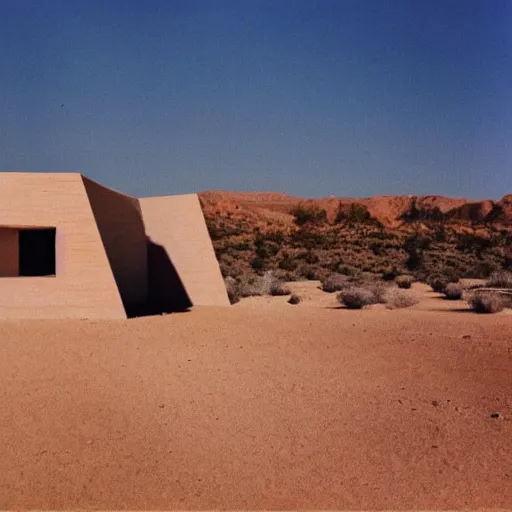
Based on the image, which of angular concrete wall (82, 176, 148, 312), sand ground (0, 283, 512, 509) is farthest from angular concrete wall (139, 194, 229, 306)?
sand ground (0, 283, 512, 509)

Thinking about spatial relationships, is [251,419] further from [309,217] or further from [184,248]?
[309,217]

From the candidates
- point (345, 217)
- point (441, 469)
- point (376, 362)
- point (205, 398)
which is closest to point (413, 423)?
point (441, 469)

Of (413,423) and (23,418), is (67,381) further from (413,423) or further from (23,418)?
(413,423)

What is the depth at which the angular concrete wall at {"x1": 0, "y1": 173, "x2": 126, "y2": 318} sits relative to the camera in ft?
38.5

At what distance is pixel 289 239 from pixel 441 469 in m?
46.5

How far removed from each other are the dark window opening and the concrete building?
0.03 metres

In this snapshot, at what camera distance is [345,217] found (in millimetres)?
68062

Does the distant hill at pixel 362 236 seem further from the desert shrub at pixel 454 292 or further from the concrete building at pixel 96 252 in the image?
the concrete building at pixel 96 252

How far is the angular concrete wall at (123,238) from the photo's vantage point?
43.8ft

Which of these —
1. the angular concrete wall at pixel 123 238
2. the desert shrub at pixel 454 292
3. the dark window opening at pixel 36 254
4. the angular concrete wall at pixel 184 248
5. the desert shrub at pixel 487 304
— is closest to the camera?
the angular concrete wall at pixel 123 238

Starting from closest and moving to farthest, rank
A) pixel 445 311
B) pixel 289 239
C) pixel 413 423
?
pixel 413 423
pixel 445 311
pixel 289 239

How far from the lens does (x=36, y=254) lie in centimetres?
1638

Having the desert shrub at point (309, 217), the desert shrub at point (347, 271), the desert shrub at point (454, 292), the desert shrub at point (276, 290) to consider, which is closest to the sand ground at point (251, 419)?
the desert shrub at point (454, 292)

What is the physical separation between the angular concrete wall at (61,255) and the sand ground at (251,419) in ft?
3.86
